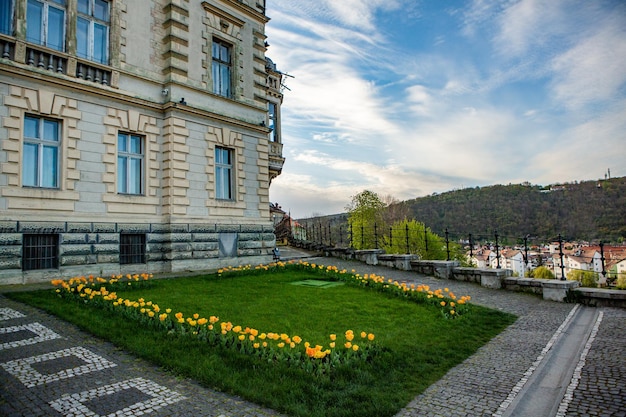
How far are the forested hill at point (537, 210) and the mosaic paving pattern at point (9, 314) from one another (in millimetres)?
28134

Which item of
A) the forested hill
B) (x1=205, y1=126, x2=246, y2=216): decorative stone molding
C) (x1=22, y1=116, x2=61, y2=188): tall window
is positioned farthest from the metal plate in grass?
the forested hill

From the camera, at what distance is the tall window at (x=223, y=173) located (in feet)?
50.8

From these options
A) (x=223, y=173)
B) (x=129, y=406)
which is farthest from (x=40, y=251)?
(x=129, y=406)

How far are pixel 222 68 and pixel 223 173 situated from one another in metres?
4.55

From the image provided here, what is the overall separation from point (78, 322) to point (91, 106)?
8.41m

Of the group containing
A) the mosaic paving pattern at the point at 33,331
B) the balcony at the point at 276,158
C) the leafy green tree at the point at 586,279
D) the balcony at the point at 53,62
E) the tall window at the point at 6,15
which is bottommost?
the leafy green tree at the point at 586,279

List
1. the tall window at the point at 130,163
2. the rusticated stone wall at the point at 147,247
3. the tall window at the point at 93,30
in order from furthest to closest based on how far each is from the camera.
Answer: the tall window at the point at 130,163, the tall window at the point at 93,30, the rusticated stone wall at the point at 147,247

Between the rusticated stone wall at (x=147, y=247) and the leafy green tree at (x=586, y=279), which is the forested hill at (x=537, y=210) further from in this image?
the rusticated stone wall at (x=147, y=247)

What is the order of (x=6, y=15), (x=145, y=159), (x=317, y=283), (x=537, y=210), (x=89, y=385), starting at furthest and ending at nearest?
(x=537, y=210)
(x=145, y=159)
(x=317, y=283)
(x=6, y=15)
(x=89, y=385)

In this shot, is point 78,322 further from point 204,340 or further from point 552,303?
point 552,303

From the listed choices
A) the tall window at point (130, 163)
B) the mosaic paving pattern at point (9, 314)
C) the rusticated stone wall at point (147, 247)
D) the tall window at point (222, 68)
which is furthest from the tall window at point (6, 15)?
the mosaic paving pattern at point (9, 314)

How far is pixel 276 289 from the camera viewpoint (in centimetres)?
995

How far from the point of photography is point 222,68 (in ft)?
52.9

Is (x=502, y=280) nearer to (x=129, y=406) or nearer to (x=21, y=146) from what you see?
A: (x=129, y=406)
